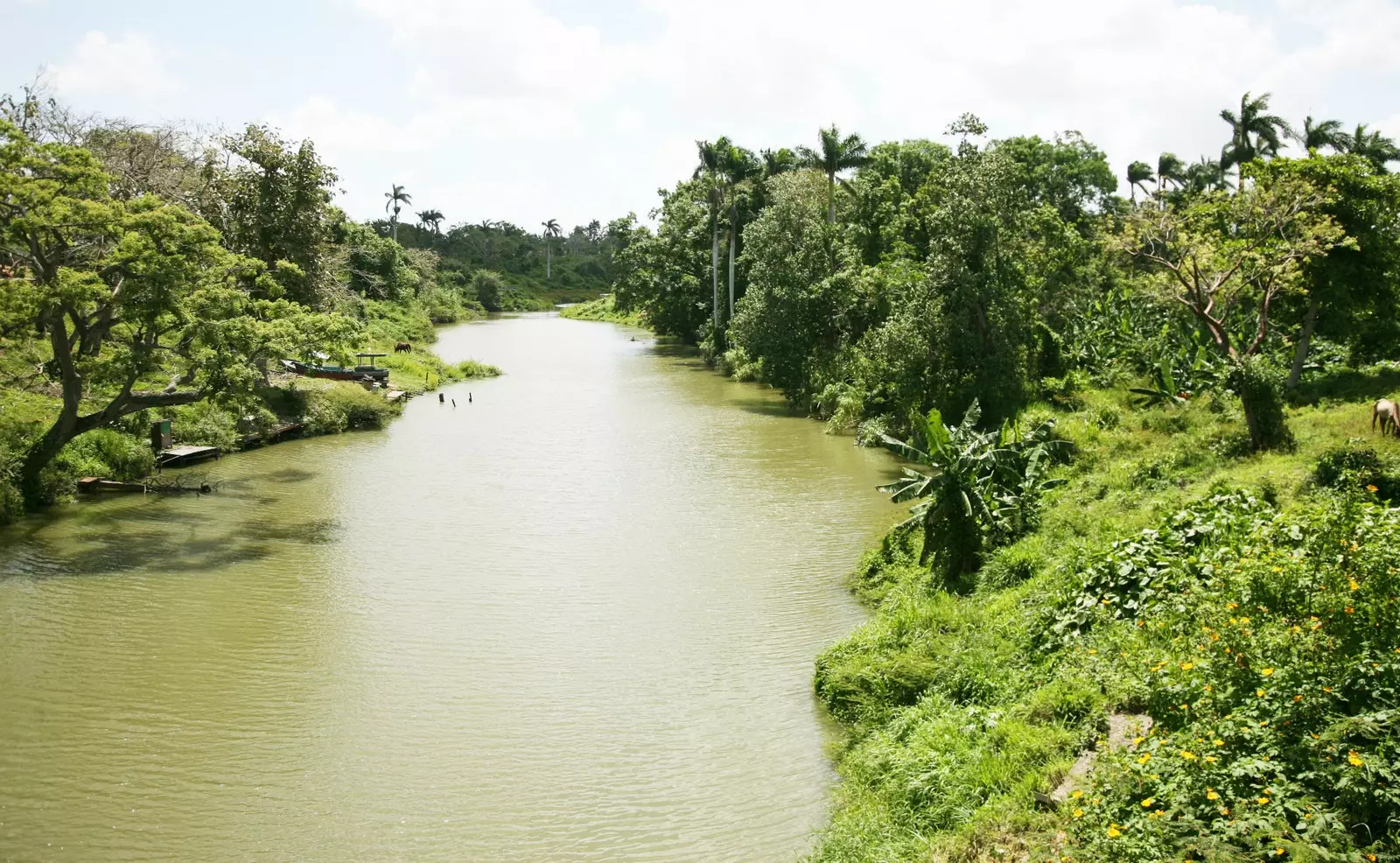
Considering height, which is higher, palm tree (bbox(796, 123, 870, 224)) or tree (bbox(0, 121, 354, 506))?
palm tree (bbox(796, 123, 870, 224))

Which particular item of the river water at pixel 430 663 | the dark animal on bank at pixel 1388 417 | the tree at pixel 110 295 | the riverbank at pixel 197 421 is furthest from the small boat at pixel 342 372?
the dark animal on bank at pixel 1388 417

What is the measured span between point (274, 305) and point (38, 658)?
1238cm

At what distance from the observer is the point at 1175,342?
29141mm

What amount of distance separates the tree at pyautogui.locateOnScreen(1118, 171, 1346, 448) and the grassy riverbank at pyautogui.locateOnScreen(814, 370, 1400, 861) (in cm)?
579

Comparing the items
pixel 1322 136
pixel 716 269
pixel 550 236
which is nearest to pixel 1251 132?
pixel 1322 136

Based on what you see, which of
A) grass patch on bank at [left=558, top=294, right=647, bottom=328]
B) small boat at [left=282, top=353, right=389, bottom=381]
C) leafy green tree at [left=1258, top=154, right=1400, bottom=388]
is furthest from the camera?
grass patch on bank at [left=558, top=294, right=647, bottom=328]

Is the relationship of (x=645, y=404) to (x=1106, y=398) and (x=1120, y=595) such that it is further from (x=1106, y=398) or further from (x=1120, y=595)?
(x=1120, y=595)

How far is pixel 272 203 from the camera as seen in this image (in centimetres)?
3472

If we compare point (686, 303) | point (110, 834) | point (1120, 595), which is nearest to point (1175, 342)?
point (1120, 595)

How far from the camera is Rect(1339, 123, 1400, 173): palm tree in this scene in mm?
46344

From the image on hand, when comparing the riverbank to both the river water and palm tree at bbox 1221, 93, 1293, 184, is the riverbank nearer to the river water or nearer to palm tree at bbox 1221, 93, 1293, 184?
the river water

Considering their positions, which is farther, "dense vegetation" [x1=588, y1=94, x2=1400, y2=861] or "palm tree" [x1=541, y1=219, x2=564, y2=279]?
"palm tree" [x1=541, y1=219, x2=564, y2=279]

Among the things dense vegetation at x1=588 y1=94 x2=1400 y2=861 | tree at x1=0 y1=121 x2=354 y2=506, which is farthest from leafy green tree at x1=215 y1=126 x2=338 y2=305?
dense vegetation at x1=588 y1=94 x2=1400 y2=861

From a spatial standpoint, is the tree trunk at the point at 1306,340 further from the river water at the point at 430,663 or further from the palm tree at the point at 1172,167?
the palm tree at the point at 1172,167
